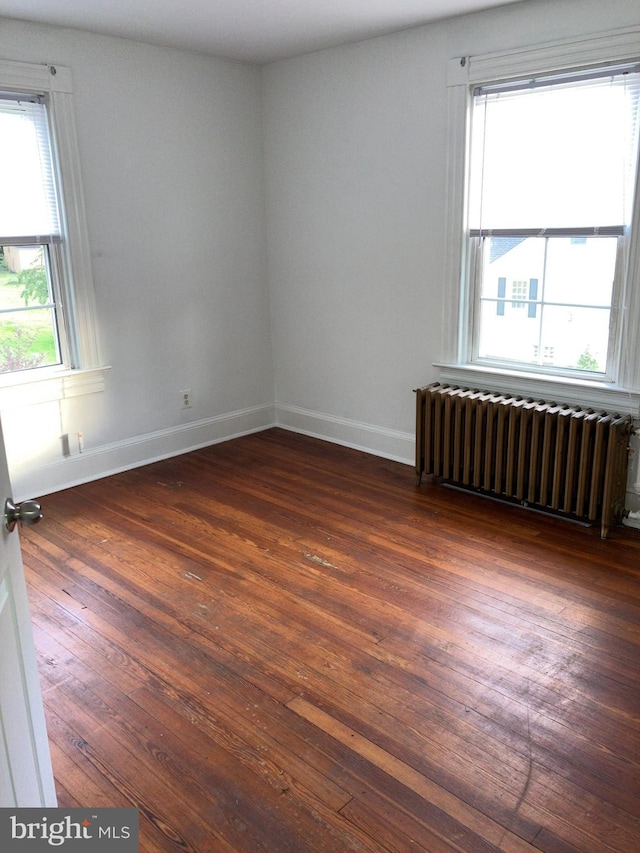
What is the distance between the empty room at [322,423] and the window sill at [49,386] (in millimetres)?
22

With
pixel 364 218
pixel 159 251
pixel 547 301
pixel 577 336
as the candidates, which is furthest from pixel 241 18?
pixel 577 336

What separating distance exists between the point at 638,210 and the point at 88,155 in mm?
3136

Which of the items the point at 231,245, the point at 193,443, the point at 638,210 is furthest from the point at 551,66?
the point at 193,443

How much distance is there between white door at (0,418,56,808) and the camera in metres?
1.42

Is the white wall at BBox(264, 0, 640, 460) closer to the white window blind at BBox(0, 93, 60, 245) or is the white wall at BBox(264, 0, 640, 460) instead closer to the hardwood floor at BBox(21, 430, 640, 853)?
the hardwood floor at BBox(21, 430, 640, 853)

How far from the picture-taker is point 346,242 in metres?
4.88

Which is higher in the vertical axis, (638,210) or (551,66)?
(551,66)

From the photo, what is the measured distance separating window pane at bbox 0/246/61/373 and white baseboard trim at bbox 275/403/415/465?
6.36ft

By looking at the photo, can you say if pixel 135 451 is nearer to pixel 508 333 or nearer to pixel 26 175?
pixel 26 175

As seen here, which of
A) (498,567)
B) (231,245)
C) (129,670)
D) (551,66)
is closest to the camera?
(129,670)

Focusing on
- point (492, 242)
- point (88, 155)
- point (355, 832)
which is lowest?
point (355, 832)

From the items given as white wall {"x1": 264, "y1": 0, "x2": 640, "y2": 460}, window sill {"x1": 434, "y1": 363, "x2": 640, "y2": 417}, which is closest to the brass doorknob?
window sill {"x1": 434, "y1": 363, "x2": 640, "y2": 417}

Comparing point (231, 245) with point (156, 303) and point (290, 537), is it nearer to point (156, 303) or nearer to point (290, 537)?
point (156, 303)

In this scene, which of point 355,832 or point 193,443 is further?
point 193,443
